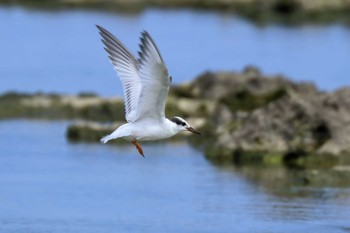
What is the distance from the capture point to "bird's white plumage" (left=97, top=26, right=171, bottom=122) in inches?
602

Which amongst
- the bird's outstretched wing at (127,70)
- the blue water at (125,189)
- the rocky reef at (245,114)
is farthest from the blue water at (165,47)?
the bird's outstretched wing at (127,70)

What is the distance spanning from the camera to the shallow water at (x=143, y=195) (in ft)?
63.2

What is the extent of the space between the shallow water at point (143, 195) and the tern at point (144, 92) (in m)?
2.84

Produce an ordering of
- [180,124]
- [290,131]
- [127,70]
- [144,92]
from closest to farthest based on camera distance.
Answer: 1. [144,92]
2. [180,124]
3. [127,70]
4. [290,131]

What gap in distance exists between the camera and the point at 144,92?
52.4 feet

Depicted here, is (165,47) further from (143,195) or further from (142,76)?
(142,76)

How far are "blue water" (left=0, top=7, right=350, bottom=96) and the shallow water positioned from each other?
10663 millimetres

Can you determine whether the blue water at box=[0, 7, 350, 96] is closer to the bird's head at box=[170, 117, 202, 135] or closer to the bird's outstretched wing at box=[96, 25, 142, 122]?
the bird's outstretched wing at box=[96, 25, 142, 122]

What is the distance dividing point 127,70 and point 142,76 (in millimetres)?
977

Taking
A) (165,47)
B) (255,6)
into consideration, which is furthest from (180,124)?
(255,6)

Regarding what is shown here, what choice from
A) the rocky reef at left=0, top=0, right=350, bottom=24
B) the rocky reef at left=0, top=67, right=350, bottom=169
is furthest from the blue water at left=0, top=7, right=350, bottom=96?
the rocky reef at left=0, top=67, right=350, bottom=169

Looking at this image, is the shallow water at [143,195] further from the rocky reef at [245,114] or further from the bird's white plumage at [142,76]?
the bird's white plumage at [142,76]

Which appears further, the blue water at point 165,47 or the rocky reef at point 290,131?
the blue water at point 165,47

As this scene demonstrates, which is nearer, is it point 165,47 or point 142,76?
point 142,76
